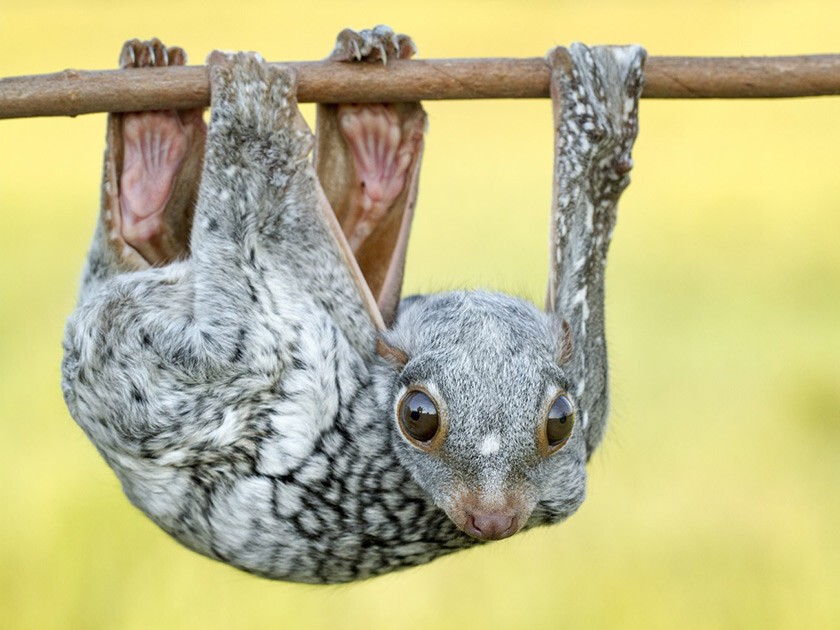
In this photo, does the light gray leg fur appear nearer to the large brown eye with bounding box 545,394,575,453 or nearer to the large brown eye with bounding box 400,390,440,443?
the large brown eye with bounding box 545,394,575,453

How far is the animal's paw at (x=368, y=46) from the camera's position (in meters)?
8.16

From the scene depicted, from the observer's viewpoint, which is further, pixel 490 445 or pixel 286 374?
pixel 286 374

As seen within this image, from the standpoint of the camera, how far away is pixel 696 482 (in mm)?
13602

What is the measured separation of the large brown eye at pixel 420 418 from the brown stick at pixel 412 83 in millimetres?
1944

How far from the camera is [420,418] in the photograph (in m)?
7.27

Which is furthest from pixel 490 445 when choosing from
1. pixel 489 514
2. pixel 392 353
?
pixel 392 353

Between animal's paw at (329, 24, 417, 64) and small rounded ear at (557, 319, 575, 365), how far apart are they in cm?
191

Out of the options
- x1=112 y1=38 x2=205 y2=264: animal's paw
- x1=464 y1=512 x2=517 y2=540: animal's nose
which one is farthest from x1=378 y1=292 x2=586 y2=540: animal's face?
x1=112 y1=38 x2=205 y2=264: animal's paw

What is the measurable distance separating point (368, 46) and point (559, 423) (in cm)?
254

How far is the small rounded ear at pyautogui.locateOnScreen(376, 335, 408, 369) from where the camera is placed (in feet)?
26.3

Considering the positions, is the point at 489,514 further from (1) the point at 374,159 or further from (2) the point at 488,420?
(1) the point at 374,159

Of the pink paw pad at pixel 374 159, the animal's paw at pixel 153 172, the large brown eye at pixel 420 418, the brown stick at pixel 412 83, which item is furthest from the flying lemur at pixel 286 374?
the pink paw pad at pixel 374 159

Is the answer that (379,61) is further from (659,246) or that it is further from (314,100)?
(659,246)

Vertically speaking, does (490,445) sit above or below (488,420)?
below
